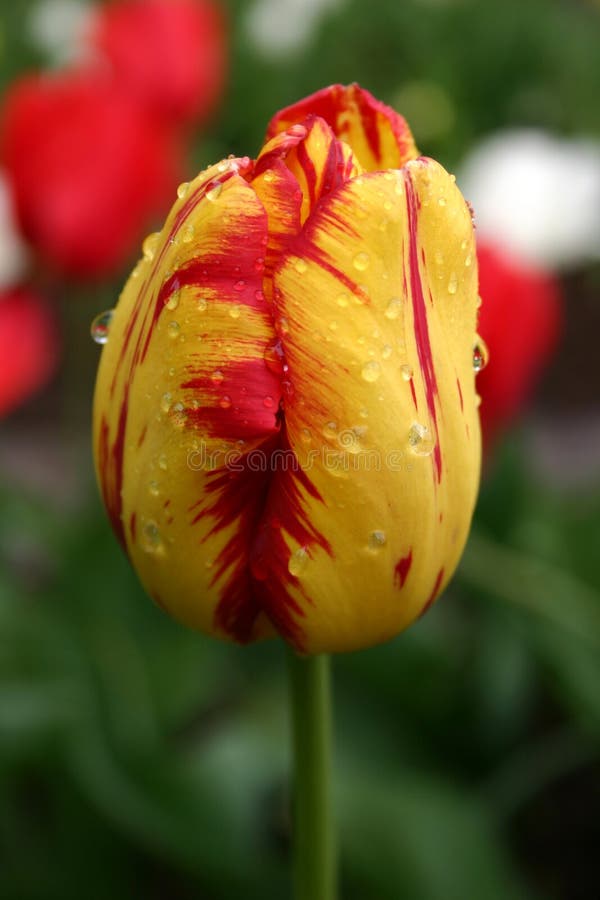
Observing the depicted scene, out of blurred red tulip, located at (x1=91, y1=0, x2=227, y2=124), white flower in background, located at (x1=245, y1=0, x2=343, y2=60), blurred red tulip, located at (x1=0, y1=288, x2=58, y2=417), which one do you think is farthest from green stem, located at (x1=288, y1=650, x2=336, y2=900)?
white flower in background, located at (x1=245, y1=0, x2=343, y2=60)

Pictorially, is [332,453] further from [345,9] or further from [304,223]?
[345,9]

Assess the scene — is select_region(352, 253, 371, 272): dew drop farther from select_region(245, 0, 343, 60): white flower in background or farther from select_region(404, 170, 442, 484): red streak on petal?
select_region(245, 0, 343, 60): white flower in background

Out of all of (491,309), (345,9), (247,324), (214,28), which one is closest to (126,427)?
(247,324)

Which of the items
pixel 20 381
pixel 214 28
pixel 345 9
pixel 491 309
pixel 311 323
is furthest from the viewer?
pixel 345 9

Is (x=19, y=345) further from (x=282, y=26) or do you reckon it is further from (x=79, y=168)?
(x=282, y=26)

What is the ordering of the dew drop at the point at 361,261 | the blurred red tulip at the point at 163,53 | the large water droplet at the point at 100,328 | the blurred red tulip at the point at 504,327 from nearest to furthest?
the dew drop at the point at 361,261, the large water droplet at the point at 100,328, the blurred red tulip at the point at 504,327, the blurred red tulip at the point at 163,53

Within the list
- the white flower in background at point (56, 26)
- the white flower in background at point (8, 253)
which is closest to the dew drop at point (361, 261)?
the white flower in background at point (8, 253)

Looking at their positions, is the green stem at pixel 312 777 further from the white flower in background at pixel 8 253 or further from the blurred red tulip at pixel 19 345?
the white flower in background at pixel 8 253
